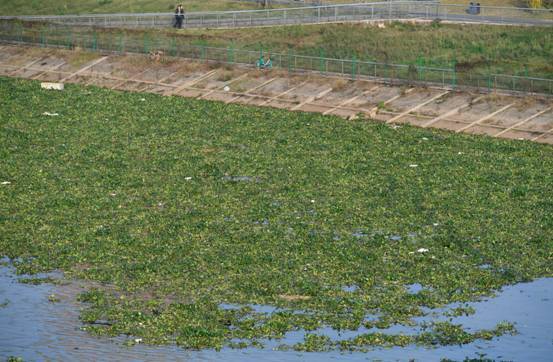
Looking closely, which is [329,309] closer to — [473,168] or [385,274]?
[385,274]

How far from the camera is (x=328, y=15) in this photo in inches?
4491

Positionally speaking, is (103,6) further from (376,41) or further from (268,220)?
(268,220)

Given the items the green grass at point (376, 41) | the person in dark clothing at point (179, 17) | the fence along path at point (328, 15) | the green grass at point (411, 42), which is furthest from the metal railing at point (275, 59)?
the fence along path at point (328, 15)

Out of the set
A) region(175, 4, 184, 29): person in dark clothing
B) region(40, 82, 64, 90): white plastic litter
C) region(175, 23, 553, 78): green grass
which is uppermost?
region(175, 4, 184, 29): person in dark clothing

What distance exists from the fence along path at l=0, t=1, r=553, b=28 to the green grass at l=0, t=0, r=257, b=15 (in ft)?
32.3

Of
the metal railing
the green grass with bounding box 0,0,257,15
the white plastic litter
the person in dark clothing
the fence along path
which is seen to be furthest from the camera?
the green grass with bounding box 0,0,257,15

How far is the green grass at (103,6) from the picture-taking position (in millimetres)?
128250

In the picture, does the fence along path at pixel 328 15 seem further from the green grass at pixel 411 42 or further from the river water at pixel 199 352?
the river water at pixel 199 352

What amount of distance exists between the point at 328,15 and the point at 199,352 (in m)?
85.9

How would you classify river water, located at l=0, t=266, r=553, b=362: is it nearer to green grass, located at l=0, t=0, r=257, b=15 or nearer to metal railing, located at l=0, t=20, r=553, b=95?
metal railing, located at l=0, t=20, r=553, b=95

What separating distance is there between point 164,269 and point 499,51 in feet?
219

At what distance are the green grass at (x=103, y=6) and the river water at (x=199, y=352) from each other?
9139 centimetres

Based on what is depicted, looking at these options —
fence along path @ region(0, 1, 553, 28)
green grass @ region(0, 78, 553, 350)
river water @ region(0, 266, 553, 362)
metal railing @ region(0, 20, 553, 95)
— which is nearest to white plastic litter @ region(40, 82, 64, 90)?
metal railing @ region(0, 20, 553, 95)

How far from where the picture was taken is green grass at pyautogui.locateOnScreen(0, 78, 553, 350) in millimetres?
34219
